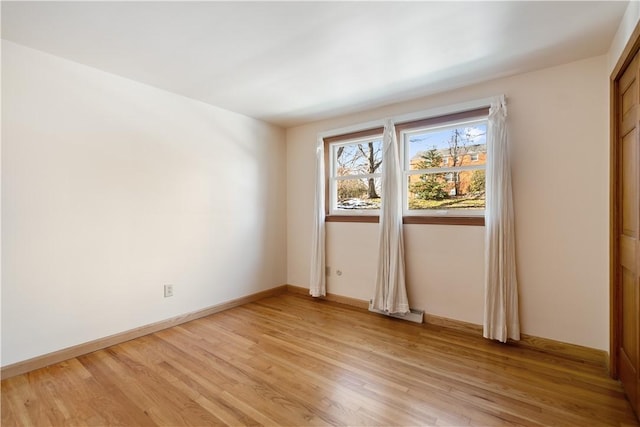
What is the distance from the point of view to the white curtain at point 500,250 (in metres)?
2.54

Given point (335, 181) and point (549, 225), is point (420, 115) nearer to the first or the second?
point (335, 181)

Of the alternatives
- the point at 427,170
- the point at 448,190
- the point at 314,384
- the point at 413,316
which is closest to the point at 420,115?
the point at 427,170

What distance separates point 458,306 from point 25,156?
3.92m

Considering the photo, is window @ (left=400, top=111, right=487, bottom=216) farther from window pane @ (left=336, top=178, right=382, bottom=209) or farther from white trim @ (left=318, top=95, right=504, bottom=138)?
window pane @ (left=336, top=178, right=382, bottom=209)

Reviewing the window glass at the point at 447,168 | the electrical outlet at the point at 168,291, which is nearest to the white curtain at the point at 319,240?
the window glass at the point at 447,168

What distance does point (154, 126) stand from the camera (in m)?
2.89

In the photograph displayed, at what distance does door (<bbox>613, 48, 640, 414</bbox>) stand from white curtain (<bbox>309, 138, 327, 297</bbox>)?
2.72m

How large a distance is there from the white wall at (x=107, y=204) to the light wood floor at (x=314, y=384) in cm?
42

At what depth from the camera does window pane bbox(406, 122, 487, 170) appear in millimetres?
2902

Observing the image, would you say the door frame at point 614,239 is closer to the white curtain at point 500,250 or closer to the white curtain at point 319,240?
the white curtain at point 500,250

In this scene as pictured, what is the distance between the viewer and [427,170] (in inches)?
125

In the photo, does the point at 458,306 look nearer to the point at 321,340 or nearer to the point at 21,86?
the point at 321,340

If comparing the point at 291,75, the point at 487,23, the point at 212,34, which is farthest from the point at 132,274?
the point at 487,23

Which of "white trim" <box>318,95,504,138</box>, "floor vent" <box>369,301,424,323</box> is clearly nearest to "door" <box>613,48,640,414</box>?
"white trim" <box>318,95,504,138</box>
